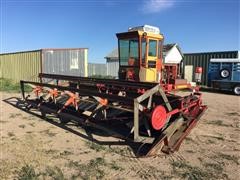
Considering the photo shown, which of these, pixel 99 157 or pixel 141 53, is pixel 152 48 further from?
pixel 99 157

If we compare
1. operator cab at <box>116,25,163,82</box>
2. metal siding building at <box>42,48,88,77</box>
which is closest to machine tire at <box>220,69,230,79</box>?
operator cab at <box>116,25,163,82</box>

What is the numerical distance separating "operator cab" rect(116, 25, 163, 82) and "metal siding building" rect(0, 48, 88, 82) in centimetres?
1021

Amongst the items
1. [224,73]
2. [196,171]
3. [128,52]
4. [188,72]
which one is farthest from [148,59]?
[188,72]

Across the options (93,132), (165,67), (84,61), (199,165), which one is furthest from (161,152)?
(84,61)

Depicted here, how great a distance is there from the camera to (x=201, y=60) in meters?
19.7

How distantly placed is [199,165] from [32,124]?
407cm

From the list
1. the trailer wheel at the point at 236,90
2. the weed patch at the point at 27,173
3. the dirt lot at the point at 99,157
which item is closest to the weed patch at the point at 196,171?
the dirt lot at the point at 99,157

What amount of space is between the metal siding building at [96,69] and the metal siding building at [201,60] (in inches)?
314

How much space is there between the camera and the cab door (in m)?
6.81

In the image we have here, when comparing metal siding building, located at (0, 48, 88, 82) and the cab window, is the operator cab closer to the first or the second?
the cab window

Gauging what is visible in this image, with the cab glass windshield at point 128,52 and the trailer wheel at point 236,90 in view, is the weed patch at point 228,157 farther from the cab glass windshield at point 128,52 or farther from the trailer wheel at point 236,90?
the trailer wheel at point 236,90

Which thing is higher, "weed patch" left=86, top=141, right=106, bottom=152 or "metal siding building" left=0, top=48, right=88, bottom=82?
"metal siding building" left=0, top=48, right=88, bottom=82

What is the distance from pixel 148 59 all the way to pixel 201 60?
14044 millimetres

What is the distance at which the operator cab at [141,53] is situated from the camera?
6809mm
